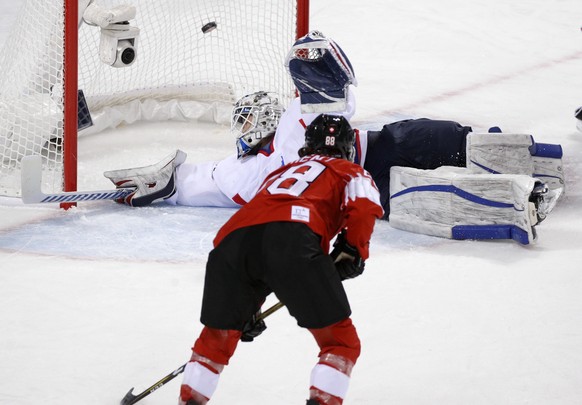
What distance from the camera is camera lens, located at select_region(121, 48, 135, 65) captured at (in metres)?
4.06

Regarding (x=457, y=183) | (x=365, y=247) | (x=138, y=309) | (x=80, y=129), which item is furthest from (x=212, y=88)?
(x=365, y=247)

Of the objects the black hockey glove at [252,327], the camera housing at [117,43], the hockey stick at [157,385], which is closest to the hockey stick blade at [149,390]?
the hockey stick at [157,385]

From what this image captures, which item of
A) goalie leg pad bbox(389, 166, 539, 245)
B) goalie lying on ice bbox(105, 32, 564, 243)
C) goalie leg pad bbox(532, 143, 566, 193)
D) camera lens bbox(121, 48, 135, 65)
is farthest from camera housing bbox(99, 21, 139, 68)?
goalie leg pad bbox(532, 143, 566, 193)

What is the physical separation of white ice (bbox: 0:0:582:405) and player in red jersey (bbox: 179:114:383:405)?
0.30m

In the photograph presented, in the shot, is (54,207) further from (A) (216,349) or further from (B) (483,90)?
(B) (483,90)

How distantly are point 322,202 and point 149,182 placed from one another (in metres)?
1.82

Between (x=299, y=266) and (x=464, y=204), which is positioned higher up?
(x=299, y=266)

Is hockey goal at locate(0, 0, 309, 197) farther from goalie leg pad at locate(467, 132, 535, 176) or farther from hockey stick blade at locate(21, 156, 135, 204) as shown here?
goalie leg pad at locate(467, 132, 535, 176)

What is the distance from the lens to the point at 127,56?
4078 mm

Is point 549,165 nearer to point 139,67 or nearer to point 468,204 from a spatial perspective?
point 468,204

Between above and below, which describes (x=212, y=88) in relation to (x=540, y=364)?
above

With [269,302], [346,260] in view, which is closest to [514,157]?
[269,302]

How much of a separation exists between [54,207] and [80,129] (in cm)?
75

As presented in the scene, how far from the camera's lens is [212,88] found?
5.02m
